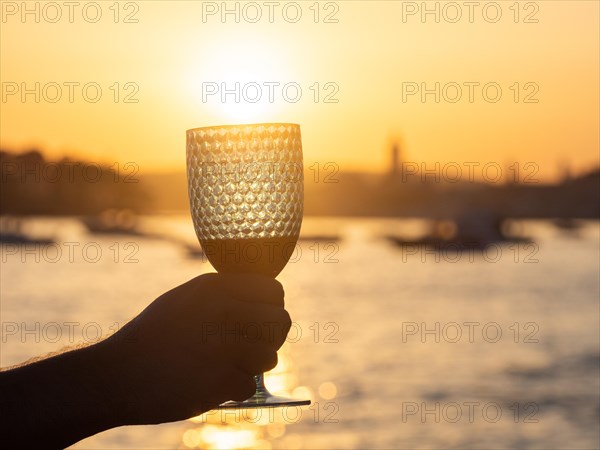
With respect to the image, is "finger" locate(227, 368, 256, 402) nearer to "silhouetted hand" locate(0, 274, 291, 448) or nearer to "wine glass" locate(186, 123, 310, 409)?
"silhouetted hand" locate(0, 274, 291, 448)

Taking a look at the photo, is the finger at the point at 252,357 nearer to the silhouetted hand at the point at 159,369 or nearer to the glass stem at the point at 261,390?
the silhouetted hand at the point at 159,369

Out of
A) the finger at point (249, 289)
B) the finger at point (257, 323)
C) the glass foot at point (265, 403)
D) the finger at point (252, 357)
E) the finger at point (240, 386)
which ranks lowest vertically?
the glass foot at point (265, 403)

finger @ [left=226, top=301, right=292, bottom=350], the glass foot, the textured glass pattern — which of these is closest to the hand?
finger @ [left=226, top=301, right=292, bottom=350]

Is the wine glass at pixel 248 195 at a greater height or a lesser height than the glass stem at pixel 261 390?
greater

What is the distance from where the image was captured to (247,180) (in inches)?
86.3

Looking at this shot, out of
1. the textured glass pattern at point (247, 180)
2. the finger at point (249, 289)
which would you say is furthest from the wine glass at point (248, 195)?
the finger at point (249, 289)

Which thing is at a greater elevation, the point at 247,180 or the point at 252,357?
the point at 247,180

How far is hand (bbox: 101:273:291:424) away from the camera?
5.91ft

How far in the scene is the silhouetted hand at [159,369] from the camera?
1.73 m

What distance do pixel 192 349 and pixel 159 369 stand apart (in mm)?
60

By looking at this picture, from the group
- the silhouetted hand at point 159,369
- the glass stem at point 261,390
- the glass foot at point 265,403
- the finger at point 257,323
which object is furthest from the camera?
the glass stem at point 261,390

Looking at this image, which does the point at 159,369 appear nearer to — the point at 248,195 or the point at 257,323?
the point at 257,323

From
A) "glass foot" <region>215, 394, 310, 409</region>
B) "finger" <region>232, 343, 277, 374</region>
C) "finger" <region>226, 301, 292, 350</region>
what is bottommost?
"glass foot" <region>215, 394, 310, 409</region>

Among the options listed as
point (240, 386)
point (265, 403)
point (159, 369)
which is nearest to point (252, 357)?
point (240, 386)
